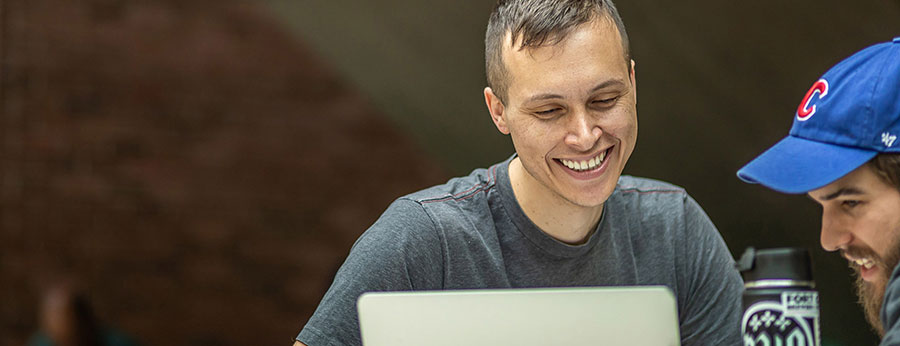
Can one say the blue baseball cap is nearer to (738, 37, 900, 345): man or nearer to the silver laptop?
(738, 37, 900, 345): man

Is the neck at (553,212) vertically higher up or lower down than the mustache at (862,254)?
lower down

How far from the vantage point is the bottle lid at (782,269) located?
83 centimetres

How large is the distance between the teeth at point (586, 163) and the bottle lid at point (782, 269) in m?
0.48

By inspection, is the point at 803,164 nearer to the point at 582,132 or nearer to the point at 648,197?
the point at 582,132

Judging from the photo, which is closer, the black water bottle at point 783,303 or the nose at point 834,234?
the black water bottle at point 783,303

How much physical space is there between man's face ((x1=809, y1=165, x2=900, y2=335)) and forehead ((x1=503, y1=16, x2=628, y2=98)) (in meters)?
0.36

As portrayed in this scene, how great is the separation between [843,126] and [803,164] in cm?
7

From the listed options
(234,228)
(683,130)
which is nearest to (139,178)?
(234,228)

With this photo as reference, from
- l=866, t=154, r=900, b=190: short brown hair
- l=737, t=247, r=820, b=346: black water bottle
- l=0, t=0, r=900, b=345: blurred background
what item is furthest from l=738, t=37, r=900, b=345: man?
l=0, t=0, r=900, b=345: blurred background

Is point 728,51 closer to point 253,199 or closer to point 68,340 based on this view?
point 253,199

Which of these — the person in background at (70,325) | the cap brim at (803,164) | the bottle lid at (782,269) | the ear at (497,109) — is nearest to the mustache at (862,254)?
the cap brim at (803,164)

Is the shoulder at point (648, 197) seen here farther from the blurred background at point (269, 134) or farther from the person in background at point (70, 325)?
the person in background at point (70, 325)

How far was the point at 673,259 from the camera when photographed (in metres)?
1.48

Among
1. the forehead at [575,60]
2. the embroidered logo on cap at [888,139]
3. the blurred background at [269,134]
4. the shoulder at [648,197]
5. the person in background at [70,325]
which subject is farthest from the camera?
the blurred background at [269,134]
